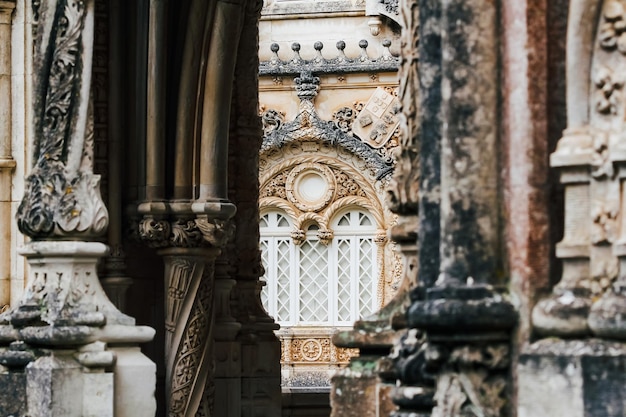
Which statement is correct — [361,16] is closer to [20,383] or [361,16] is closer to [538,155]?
[20,383]

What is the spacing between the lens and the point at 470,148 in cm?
993

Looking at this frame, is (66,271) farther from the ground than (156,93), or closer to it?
closer to it

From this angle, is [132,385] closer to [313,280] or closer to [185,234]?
[185,234]

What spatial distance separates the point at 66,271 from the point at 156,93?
2654 millimetres

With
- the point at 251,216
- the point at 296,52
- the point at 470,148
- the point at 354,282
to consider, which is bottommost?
the point at 354,282

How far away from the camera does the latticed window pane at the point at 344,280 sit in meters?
35.9

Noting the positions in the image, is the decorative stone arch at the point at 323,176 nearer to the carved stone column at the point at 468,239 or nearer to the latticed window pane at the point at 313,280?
the latticed window pane at the point at 313,280

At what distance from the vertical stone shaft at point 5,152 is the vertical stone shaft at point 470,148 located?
737cm

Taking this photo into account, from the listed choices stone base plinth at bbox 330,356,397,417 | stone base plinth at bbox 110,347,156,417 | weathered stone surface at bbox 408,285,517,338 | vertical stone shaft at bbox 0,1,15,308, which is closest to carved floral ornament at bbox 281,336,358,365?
vertical stone shaft at bbox 0,1,15,308

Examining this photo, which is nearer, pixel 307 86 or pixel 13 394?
pixel 13 394

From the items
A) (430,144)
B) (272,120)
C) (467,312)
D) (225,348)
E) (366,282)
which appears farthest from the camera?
(366,282)

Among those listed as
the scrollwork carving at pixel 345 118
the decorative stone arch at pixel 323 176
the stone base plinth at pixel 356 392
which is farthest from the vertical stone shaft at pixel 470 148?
the scrollwork carving at pixel 345 118

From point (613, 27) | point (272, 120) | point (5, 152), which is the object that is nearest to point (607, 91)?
point (613, 27)

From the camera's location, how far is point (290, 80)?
3606 centimetres
